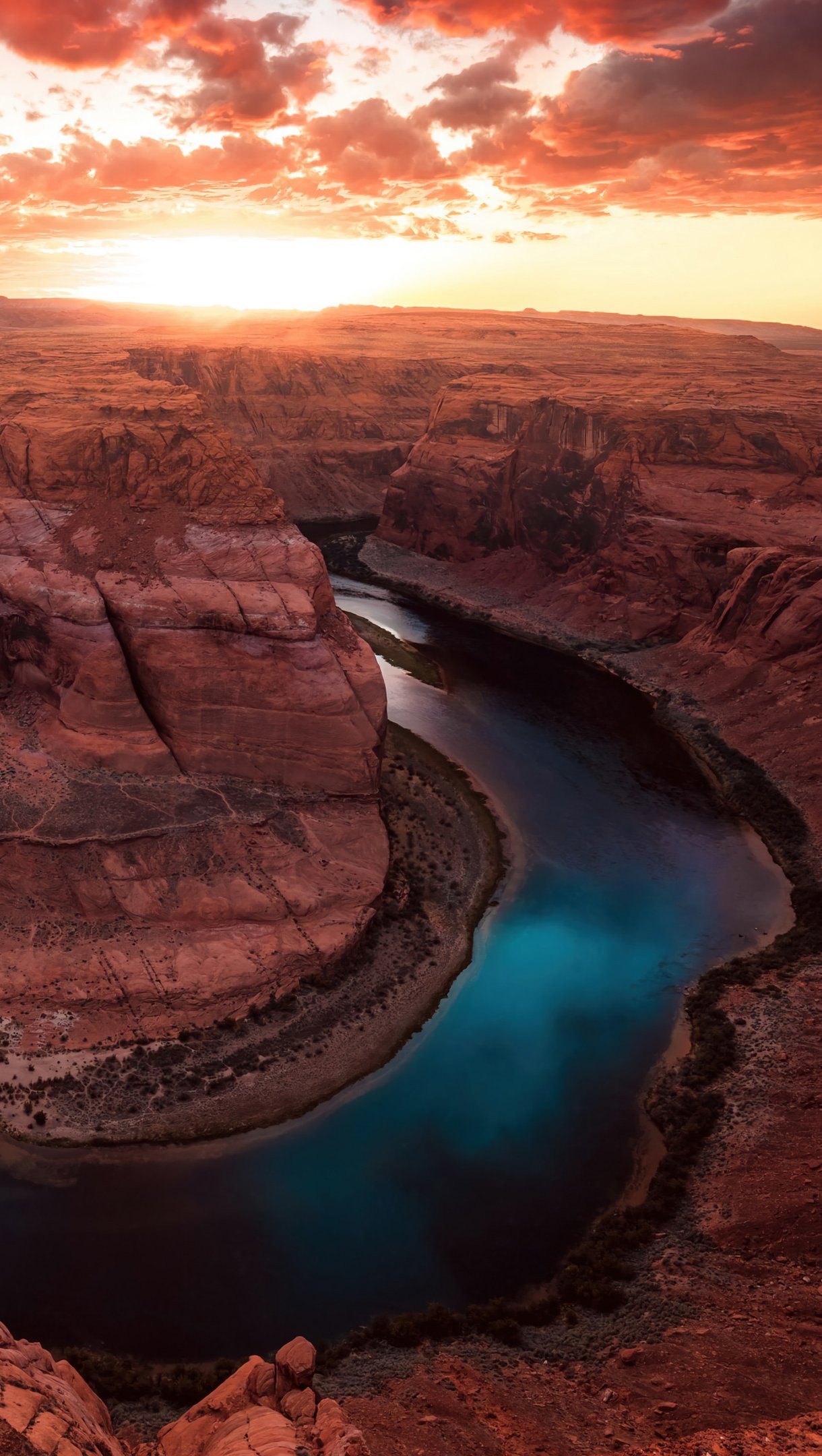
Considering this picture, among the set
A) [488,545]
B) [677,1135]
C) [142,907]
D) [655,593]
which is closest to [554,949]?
[677,1135]

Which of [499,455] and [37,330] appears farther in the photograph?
[37,330]

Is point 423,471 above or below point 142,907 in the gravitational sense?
above

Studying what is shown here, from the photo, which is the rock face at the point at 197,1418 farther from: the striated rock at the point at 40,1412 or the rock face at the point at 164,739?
the rock face at the point at 164,739

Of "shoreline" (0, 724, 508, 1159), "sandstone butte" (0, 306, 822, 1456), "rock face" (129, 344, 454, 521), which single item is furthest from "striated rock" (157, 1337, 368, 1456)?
"rock face" (129, 344, 454, 521)

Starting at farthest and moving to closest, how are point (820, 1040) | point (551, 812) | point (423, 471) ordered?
point (423, 471) → point (551, 812) → point (820, 1040)

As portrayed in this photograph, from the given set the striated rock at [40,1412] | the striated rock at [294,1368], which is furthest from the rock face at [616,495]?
the striated rock at [40,1412]

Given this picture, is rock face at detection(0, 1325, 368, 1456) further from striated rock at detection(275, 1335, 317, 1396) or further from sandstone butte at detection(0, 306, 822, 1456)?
sandstone butte at detection(0, 306, 822, 1456)

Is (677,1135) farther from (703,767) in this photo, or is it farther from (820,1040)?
(703,767)
